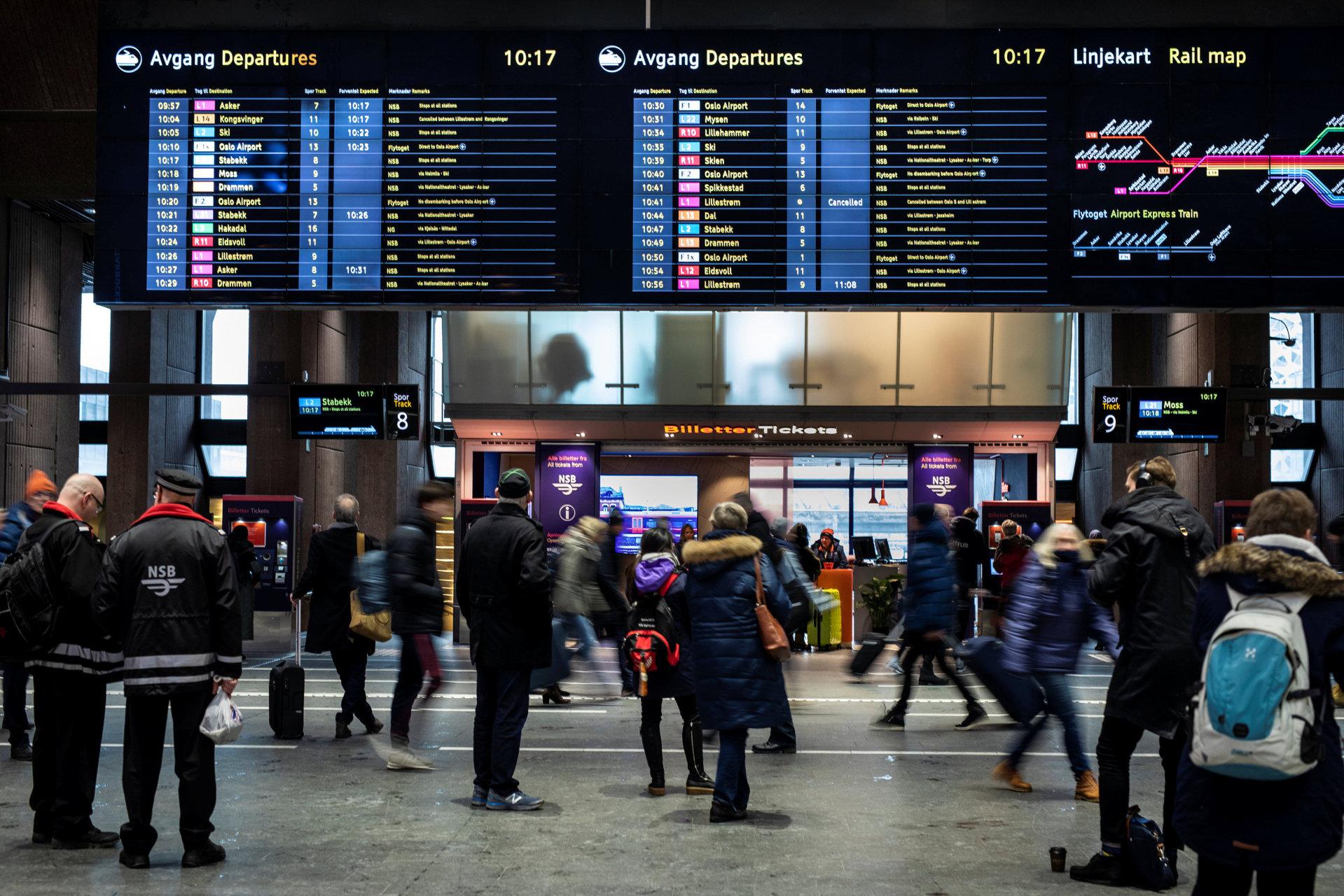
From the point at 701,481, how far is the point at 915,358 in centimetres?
396

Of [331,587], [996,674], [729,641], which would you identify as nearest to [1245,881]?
[729,641]

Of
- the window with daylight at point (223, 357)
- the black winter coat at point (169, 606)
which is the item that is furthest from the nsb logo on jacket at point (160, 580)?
the window with daylight at point (223, 357)

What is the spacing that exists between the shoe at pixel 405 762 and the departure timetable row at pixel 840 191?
3733 mm

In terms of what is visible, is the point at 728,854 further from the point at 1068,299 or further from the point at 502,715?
the point at 1068,299

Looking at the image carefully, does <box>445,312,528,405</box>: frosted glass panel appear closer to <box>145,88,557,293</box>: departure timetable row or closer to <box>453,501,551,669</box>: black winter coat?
<box>145,88,557,293</box>: departure timetable row

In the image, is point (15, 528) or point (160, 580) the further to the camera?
point (15, 528)

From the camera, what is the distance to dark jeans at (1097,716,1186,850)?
597 centimetres

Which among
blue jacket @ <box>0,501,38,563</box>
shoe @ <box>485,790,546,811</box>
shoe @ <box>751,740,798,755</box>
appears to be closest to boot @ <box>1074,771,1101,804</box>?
shoe @ <box>751,740,798,755</box>

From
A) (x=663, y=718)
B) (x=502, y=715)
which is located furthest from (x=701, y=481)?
(x=502, y=715)

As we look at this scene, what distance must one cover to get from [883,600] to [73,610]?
1268 cm

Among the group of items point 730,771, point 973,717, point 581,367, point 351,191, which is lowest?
point 973,717

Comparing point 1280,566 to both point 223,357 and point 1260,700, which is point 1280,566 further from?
point 223,357

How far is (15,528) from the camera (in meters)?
10.3

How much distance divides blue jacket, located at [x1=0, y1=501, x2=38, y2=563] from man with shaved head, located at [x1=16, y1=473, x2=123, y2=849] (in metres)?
3.64
